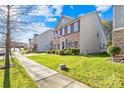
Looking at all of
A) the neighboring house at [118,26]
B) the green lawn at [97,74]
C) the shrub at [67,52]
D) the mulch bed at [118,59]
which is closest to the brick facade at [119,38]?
the neighboring house at [118,26]

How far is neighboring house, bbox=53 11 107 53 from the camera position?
1056cm

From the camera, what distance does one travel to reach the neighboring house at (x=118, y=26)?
6.20 m

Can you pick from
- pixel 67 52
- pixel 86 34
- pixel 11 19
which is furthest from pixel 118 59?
pixel 86 34

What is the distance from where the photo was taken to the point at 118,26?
6.41 meters

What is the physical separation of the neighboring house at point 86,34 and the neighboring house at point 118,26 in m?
3.63

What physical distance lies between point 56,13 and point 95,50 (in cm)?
544

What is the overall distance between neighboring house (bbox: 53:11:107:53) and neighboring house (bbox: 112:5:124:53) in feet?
11.9

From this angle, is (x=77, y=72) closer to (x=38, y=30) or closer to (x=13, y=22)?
(x=38, y=30)

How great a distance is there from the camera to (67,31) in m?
12.1

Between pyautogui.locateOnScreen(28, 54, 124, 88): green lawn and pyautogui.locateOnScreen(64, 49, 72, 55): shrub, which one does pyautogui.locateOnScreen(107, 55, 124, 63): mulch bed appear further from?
pyautogui.locateOnScreen(64, 49, 72, 55): shrub

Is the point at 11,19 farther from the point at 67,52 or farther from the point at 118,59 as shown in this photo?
the point at 118,59

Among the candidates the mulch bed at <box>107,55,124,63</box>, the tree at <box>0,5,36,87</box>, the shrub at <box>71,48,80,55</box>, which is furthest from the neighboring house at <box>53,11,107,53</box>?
the mulch bed at <box>107,55,124,63</box>

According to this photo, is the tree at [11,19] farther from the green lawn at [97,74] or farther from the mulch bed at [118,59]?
the mulch bed at [118,59]

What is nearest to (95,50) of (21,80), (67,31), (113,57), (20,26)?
(67,31)
